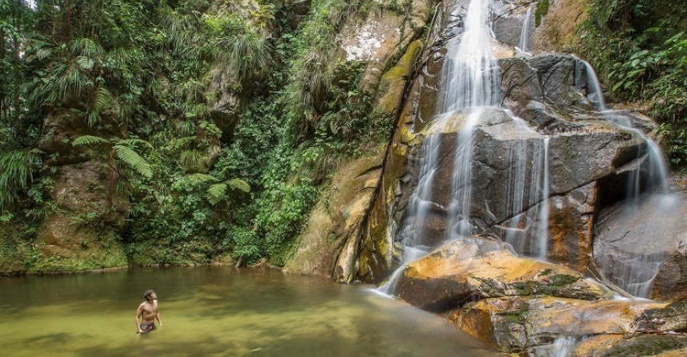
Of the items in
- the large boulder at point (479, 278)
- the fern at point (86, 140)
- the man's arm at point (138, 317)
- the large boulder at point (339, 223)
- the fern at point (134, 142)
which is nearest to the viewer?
the large boulder at point (479, 278)

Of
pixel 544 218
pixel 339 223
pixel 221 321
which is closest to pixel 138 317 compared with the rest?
pixel 221 321

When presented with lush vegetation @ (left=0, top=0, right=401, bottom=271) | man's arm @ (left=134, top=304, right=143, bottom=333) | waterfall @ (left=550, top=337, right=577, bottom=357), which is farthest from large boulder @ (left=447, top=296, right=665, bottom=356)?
lush vegetation @ (left=0, top=0, right=401, bottom=271)

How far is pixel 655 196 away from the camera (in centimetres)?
551

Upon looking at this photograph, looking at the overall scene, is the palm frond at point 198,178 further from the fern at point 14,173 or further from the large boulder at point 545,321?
the large boulder at point 545,321

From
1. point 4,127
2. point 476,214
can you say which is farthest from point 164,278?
point 476,214

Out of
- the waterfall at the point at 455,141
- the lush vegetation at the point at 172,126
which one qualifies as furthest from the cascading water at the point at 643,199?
the lush vegetation at the point at 172,126

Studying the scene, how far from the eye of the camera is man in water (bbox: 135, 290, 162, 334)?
4.77 m

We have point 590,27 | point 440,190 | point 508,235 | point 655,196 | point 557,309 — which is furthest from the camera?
point 590,27

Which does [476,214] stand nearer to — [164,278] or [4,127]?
[164,278]

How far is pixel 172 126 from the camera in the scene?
11.2 metres

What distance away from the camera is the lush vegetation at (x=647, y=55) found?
18.8 ft

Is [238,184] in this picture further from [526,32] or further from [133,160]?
[526,32]

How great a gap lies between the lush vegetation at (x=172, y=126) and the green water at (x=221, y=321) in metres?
2.00

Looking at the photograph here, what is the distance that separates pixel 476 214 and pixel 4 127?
10510 millimetres
